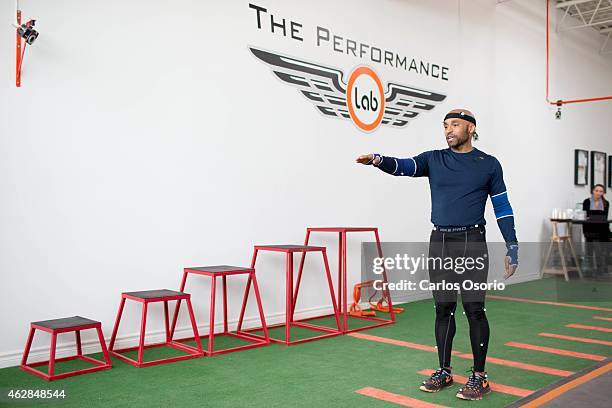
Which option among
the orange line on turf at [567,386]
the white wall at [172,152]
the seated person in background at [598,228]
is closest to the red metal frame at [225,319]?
the white wall at [172,152]

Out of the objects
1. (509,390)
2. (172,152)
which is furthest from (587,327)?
(172,152)

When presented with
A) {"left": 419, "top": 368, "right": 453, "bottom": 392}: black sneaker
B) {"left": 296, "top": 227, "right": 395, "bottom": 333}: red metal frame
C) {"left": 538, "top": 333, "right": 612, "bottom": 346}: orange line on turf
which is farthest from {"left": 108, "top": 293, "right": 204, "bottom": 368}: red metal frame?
{"left": 538, "top": 333, "right": 612, "bottom": 346}: orange line on turf

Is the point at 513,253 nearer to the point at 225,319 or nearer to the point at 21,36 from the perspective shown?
the point at 225,319

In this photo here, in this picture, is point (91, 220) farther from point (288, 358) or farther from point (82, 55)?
point (288, 358)

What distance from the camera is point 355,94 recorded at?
5.84 metres

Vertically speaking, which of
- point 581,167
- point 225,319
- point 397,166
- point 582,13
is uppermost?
point 582,13

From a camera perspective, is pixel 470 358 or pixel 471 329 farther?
pixel 470 358

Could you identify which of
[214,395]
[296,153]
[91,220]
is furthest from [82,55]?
[214,395]

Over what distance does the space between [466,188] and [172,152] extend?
2.23 m

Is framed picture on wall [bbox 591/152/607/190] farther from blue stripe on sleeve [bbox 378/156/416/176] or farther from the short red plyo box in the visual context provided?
the short red plyo box

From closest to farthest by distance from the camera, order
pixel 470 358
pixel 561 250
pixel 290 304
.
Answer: pixel 470 358
pixel 290 304
pixel 561 250

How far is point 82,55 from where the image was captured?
3.97 meters

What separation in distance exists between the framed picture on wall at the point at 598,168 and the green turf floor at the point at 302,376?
615cm

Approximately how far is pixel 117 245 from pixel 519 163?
5.97 metres
